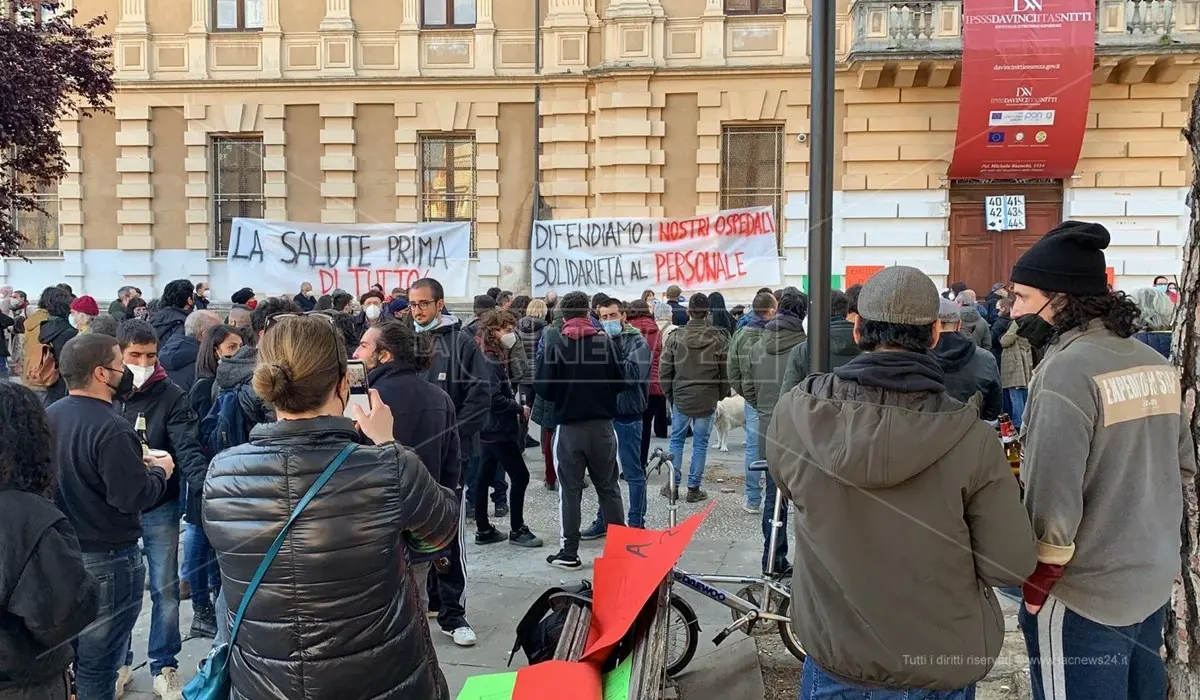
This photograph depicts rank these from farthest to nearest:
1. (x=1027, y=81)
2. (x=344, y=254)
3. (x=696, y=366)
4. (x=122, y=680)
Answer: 1. (x=344, y=254)
2. (x=1027, y=81)
3. (x=696, y=366)
4. (x=122, y=680)

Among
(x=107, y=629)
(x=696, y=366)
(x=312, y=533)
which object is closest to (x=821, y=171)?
(x=312, y=533)

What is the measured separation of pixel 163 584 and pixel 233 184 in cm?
1538

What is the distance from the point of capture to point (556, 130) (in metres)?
16.8

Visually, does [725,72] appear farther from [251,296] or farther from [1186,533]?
[1186,533]

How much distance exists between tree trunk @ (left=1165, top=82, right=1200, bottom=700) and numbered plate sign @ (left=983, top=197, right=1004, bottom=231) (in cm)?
1364

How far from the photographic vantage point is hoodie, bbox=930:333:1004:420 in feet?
17.1

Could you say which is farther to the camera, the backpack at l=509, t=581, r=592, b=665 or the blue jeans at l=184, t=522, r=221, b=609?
the blue jeans at l=184, t=522, r=221, b=609

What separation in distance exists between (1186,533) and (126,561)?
4.23 metres

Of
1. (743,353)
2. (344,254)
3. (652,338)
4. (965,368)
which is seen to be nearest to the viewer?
(965,368)

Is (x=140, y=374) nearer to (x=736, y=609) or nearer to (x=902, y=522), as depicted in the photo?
(x=736, y=609)

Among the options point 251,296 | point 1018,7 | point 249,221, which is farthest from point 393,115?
point 1018,7

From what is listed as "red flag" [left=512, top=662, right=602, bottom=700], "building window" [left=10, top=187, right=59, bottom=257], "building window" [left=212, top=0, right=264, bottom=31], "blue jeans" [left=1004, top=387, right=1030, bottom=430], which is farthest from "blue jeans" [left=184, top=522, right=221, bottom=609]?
"building window" [left=10, top=187, right=59, bottom=257]

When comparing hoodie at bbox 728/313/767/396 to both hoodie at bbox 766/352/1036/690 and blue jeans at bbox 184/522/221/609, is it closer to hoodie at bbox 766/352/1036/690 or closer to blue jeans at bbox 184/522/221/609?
blue jeans at bbox 184/522/221/609

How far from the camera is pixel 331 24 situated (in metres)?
16.9
